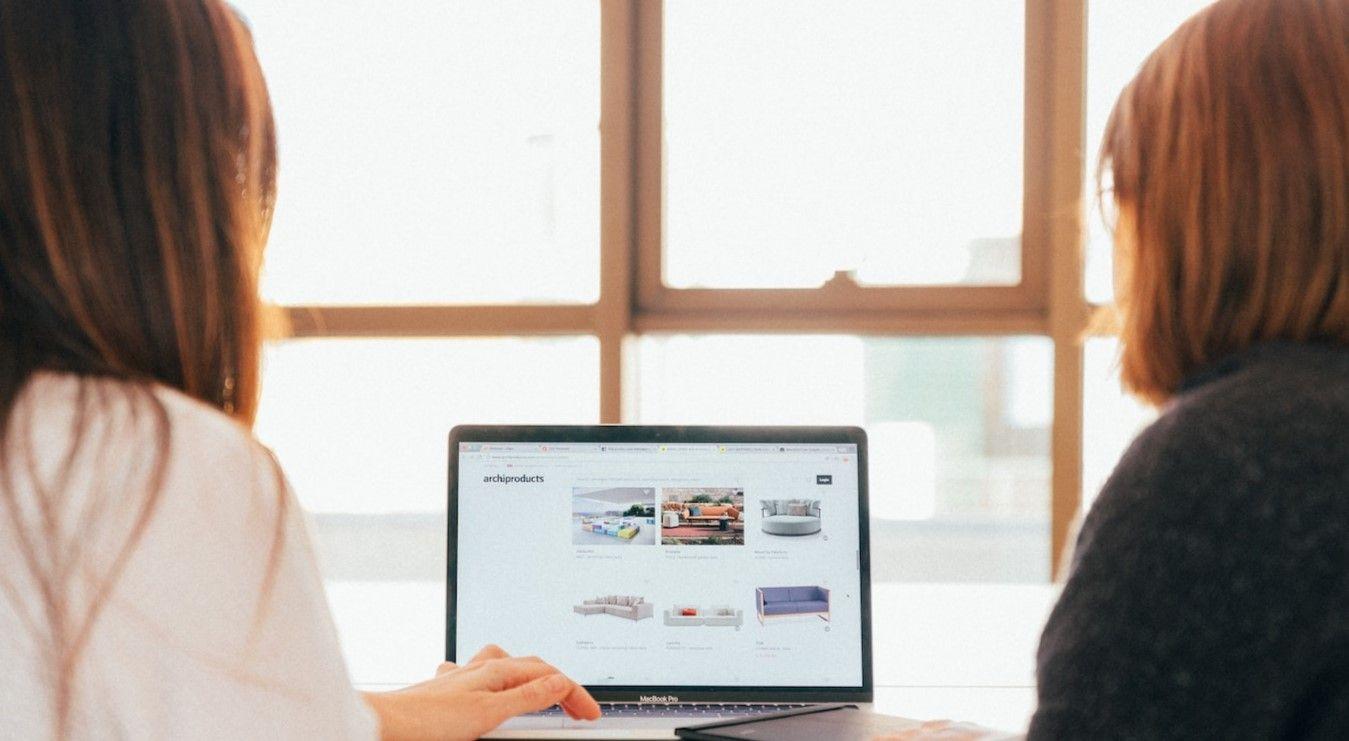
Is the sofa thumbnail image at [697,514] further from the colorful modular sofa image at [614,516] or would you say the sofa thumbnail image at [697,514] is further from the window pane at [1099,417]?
the window pane at [1099,417]

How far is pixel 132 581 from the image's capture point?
1.88 feet

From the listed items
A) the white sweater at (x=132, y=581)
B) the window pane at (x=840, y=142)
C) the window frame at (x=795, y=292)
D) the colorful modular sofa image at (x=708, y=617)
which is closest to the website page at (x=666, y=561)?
the colorful modular sofa image at (x=708, y=617)

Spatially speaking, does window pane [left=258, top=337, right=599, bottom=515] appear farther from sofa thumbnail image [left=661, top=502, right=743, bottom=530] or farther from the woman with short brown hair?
the woman with short brown hair

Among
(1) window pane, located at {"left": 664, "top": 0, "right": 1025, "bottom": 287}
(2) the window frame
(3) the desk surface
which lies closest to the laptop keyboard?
(3) the desk surface

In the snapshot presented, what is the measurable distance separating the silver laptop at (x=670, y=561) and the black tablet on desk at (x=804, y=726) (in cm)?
5

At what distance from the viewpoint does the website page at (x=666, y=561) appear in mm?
1224

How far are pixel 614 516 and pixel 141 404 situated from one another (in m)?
0.70

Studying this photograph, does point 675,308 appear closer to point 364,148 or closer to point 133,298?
point 364,148

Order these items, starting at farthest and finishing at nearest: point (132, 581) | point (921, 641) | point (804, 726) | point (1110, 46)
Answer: point (1110, 46)
point (921, 641)
point (804, 726)
point (132, 581)

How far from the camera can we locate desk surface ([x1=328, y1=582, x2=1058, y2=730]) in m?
1.32

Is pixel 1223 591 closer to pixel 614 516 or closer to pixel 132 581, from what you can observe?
pixel 132 581

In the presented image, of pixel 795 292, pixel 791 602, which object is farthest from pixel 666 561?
pixel 795 292

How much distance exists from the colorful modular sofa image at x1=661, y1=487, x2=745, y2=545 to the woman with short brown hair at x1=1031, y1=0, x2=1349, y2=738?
53cm

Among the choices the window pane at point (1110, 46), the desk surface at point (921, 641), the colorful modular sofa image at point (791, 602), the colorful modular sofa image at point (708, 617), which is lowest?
the desk surface at point (921, 641)
